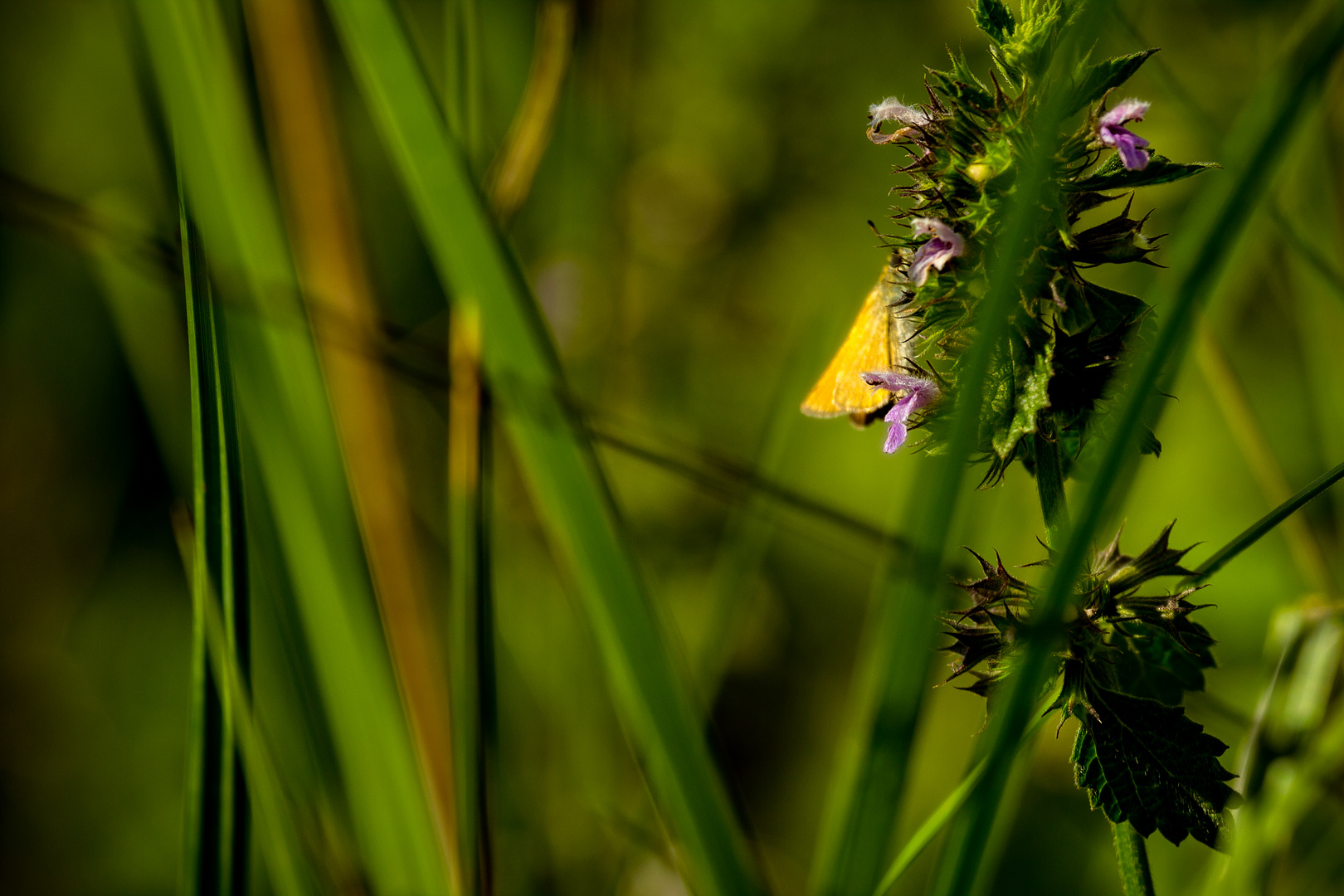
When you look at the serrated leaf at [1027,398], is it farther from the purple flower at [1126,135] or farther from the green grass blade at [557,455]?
the green grass blade at [557,455]

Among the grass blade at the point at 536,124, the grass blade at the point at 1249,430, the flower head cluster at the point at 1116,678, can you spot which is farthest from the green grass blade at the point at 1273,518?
the grass blade at the point at 536,124

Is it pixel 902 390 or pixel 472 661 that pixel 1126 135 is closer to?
pixel 902 390

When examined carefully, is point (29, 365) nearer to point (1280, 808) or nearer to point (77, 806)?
point (77, 806)

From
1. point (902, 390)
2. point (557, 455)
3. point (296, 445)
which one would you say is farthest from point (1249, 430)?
point (296, 445)

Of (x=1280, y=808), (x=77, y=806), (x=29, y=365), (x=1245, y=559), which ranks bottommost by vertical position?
(x=77, y=806)

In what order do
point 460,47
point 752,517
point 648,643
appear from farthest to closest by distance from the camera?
point 752,517 → point 460,47 → point 648,643

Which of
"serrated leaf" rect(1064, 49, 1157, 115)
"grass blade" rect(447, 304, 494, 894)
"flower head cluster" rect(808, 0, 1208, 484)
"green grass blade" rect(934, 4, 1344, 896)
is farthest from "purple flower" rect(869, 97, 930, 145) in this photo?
"grass blade" rect(447, 304, 494, 894)

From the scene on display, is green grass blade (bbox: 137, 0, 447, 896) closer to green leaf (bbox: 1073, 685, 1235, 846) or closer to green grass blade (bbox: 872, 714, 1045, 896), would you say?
green grass blade (bbox: 872, 714, 1045, 896)

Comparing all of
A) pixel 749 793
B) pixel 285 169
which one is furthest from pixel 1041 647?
pixel 285 169
